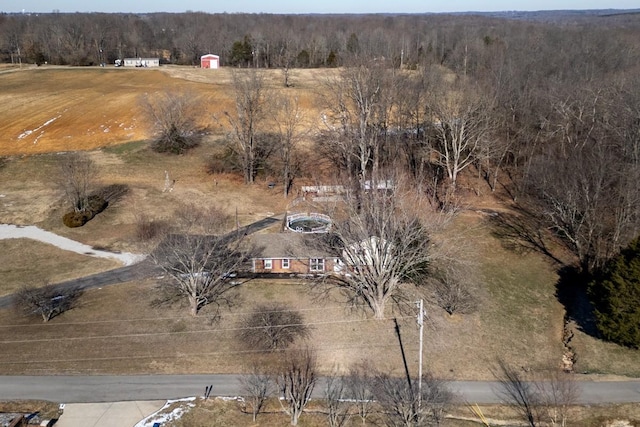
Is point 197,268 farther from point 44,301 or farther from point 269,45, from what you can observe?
point 269,45

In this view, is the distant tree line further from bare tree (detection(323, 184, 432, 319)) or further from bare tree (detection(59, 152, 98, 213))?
bare tree (detection(323, 184, 432, 319))

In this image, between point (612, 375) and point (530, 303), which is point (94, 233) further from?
point (612, 375)

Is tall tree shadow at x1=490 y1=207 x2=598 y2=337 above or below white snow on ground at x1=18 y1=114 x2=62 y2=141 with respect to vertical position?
below

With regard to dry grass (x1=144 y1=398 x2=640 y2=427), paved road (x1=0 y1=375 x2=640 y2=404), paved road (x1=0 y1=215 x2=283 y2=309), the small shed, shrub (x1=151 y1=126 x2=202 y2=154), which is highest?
the small shed

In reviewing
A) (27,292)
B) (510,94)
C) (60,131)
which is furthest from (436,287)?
(60,131)

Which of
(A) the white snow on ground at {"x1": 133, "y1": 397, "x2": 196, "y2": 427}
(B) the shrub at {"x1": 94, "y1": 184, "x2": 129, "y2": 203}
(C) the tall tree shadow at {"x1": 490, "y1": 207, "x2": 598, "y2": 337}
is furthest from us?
(B) the shrub at {"x1": 94, "y1": 184, "x2": 129, "y2": 203}

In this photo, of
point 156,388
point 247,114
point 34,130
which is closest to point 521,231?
point 247,114

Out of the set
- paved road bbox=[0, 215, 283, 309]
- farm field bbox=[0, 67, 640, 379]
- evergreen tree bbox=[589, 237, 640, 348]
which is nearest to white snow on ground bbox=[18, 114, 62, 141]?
farm field bbox=[0, 67, 640, 379]
